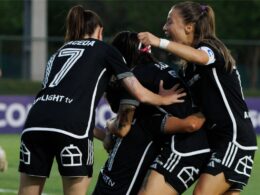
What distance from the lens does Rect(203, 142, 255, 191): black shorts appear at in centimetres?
579

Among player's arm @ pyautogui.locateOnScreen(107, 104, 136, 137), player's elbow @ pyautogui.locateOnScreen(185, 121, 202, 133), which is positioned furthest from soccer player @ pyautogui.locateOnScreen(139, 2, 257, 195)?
player's arm @ pyautogui.locateOnScreen(107, 104, 136, 137)

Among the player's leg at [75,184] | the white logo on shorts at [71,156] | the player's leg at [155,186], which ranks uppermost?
the white logo on shorts at [71,156]

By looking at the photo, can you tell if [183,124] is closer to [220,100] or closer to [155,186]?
[220,100]

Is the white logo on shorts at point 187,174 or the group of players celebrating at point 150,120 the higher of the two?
the group of players celebrating at point 150,120

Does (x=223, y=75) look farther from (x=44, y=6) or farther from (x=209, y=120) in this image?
(x=44, y=6)

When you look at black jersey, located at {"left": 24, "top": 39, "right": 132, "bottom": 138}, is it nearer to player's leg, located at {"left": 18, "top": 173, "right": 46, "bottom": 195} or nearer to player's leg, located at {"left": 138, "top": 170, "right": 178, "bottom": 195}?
player's leg, located at {"left": 18, "top": 173, "right": 46, "bottom": 195}

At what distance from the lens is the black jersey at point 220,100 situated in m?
5.76

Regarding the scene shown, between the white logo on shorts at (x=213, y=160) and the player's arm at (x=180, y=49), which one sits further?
the white logo on shorts at (x=213, y=160)

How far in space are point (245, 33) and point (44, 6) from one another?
415 inches

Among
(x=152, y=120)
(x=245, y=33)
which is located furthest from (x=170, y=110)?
(x=245, y=33)

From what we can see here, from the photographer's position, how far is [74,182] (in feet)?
19.5

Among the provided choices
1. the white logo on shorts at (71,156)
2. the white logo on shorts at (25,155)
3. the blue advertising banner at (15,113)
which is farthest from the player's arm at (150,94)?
the blue advertising banner at (15,113)

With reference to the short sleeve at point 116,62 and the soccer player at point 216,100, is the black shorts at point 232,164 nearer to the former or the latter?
the soccer player at point 216,100

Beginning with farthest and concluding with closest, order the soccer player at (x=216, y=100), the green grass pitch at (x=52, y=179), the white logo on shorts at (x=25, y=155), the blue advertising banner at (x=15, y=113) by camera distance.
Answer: the blue advertising banner at (x=15, y=113), the green grass pitch at (x=52, y=179), the white logo on shorts at (x=25, y=155), the soccer player at (x=216, y=100)
